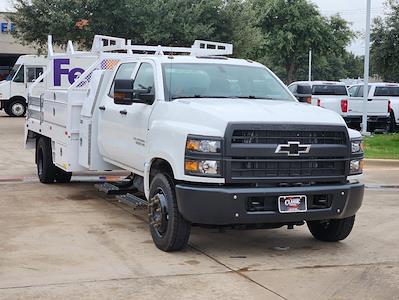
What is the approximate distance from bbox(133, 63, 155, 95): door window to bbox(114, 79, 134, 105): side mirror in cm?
22

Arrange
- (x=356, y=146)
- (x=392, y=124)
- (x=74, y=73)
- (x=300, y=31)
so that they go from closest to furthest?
1. (x=356, y=146)
2. (x=74, y=73)
3. (x=392, y=124)
4. (x=300, y=31)

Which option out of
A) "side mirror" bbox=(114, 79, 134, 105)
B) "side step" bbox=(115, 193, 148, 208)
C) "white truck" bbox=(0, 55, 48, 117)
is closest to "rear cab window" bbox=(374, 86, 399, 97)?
"white truck" bbox=(0, 55, 48, 117)

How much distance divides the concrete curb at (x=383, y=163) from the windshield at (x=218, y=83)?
753cm

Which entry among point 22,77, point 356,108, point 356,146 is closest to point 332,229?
point 356,146

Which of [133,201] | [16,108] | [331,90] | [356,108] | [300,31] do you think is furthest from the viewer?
[300,31]

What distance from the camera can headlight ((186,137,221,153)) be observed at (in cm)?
626

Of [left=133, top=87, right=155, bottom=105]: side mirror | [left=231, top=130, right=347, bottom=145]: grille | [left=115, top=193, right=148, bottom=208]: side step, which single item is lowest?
[left=115, top=193, right=148, bottom=208]: side step

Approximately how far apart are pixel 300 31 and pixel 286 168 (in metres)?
41.1

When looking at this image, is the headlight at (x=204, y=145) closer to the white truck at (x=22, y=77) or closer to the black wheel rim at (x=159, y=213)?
the black wheel rim at (x=159, y=213)

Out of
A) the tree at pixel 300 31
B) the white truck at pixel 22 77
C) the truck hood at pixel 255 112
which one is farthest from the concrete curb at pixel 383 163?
the tree at pixel 300 31

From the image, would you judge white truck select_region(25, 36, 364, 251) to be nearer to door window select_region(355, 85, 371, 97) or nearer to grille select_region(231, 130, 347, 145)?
Result: grille select_region(231, 130, 347, 145)

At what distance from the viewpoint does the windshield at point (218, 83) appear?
7.46 metres

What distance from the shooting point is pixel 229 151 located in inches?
246

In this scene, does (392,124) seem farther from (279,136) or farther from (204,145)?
(204,145)
